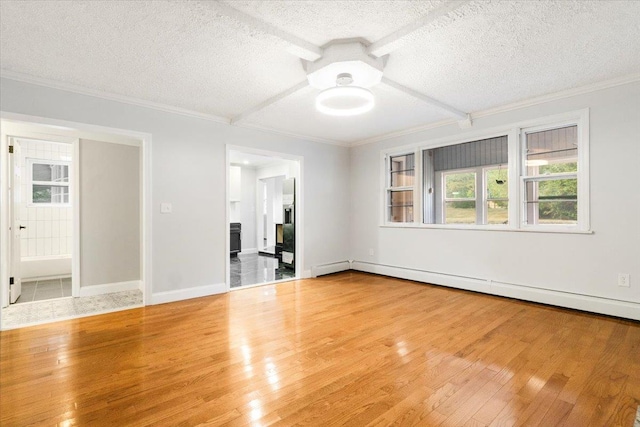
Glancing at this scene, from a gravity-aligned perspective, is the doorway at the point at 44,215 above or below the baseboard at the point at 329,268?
above

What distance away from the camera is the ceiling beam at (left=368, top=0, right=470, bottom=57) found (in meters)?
2.05

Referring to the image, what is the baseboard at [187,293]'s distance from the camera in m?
3.89

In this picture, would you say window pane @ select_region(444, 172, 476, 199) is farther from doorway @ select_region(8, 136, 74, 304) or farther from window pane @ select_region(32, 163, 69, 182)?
window pane @ select_region(32, 163, 69, 182)

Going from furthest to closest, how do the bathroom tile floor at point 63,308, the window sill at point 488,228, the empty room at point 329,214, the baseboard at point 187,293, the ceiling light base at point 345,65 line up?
1. the baseboard at point 187,293
2. the window sill at point 488,228
3. the bathroom tile floor at point 63,308
4. the ceiling light base at point 345,65
5. the empty room at point 329,214

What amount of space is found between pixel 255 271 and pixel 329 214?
1825 millimetres

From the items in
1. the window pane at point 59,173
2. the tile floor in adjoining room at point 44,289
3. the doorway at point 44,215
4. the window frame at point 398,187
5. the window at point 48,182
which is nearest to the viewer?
the tile floor in adjoining room at point 44,289

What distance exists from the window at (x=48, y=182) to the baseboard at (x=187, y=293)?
11.7ft

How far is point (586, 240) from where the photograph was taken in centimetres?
348

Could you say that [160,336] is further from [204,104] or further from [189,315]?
[204,104]

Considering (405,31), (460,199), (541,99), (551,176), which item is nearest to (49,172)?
(405,31)

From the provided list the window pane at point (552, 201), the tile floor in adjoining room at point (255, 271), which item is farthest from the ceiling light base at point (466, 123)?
the tile floor in adjoining room at point (255, 271)

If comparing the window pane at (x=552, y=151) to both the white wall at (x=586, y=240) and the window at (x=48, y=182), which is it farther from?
the window at (x=48, y=182)

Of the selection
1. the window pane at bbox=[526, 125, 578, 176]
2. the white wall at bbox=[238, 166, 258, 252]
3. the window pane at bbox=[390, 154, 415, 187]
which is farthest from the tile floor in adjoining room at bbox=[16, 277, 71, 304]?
the window pane at bbox=[526, 125, 578, 176]

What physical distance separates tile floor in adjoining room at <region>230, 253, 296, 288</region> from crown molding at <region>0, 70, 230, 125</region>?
100 inches
